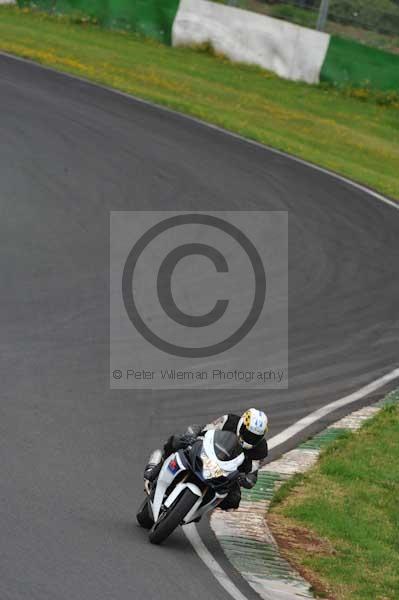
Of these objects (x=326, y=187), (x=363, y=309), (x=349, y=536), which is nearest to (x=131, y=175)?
(x=326, y=187)

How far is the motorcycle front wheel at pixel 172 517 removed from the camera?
8.22m

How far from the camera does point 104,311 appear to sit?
13742 millimetres

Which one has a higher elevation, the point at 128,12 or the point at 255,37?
the point at 128,12

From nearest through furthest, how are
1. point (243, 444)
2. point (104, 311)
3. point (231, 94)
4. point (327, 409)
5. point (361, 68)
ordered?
point (243, 444), point (327, 409), point (104, 311), point (231, 94), point (361, 68)

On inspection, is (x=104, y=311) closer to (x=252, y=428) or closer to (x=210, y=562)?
(x=252, y=428)

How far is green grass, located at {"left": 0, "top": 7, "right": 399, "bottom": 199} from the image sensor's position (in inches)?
1002

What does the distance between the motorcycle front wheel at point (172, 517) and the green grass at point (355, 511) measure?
3.63 feet

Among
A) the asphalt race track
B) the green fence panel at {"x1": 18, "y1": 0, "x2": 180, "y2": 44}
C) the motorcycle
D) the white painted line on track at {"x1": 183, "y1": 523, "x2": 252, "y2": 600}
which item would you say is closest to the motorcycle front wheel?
the motorcycle

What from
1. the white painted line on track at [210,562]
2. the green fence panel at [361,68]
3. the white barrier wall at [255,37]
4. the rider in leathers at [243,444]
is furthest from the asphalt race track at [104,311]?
the green fence panel at [361,68]

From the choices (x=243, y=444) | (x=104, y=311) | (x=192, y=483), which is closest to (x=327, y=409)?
(x=104, y=311)

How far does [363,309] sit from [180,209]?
403cm

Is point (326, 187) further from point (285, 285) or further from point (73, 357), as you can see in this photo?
point (73, 357)

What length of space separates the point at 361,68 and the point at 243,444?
25.0 m

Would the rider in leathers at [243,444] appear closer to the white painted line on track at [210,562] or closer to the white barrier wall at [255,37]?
the white painted line on track at [210,562]
